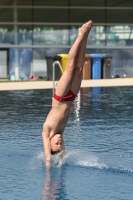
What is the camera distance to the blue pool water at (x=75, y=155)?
7340 mm

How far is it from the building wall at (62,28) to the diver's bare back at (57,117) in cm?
2357

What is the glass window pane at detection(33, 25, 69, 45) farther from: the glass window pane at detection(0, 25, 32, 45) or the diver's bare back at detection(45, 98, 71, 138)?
the diver's bare back at detection(45, 98, 71, 138)

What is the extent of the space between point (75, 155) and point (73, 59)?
2.04 m

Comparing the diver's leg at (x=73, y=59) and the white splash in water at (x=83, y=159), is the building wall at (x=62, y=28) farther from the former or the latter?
the diver's leg at (x=73, y=59)

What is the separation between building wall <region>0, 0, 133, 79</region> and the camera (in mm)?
31922

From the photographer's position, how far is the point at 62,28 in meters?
32.6

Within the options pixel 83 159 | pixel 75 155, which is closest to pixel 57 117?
pixel 83 159
